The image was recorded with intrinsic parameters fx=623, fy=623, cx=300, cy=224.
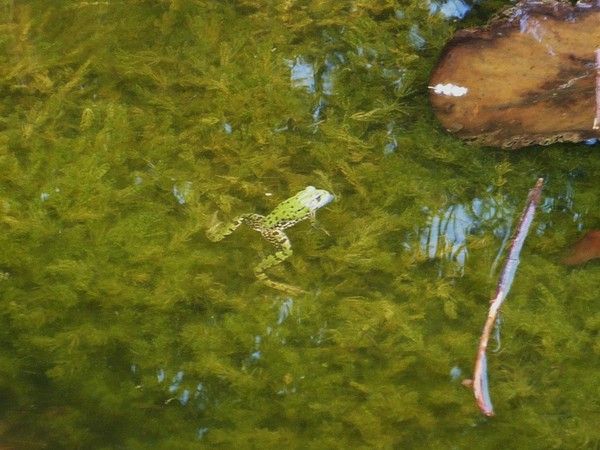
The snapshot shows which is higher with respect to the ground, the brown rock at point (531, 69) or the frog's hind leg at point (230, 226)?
the brown rock at point (531, 69)

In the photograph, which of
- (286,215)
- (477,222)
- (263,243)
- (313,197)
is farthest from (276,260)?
(477,222)

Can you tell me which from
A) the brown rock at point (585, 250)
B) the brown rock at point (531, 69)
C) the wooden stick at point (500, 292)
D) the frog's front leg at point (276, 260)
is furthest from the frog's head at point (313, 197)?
the brown rock at point (585, 250)

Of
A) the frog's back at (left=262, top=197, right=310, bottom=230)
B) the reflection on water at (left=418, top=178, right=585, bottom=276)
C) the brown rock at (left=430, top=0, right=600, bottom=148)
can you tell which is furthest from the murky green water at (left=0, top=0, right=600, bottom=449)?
the brown rock at (left=430, top=0, right=600, bottom=148)

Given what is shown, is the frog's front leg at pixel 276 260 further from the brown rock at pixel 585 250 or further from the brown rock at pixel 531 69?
the brown rock at pixel 585 250

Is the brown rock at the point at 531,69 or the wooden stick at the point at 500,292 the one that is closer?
the brown rock at the point at 531,69

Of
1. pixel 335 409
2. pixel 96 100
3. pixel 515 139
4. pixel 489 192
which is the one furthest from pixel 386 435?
pixel 96 100

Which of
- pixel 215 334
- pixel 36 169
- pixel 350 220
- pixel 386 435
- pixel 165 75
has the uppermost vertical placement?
pixel 165 75

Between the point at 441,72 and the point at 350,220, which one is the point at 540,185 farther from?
the point at 350,220

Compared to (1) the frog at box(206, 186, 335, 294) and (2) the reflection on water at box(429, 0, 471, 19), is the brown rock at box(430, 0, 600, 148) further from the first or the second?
(1) the frog at box(206, 186, 335, 294)
